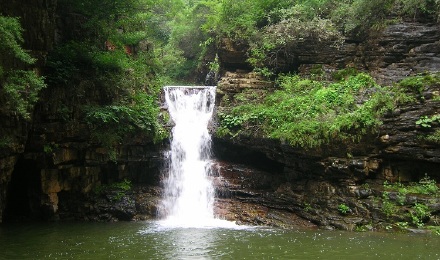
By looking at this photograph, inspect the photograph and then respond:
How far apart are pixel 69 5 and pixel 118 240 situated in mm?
10625

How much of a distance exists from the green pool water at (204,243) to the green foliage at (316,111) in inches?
157

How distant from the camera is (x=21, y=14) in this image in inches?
493

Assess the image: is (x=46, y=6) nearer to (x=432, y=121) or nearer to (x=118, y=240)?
(x=118, y=240)

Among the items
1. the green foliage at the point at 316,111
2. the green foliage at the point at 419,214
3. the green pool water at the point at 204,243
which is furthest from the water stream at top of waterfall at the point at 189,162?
the green foliage at the point at 419,214

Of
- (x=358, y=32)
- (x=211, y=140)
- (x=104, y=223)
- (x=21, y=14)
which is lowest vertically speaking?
(x=104, y=223)

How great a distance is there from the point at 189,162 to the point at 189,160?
0.13 m

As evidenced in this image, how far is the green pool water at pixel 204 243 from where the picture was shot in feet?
30.8

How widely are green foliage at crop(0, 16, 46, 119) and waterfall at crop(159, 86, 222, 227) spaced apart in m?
7.13

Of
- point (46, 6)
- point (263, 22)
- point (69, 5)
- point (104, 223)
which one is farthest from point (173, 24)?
point (104, 223)

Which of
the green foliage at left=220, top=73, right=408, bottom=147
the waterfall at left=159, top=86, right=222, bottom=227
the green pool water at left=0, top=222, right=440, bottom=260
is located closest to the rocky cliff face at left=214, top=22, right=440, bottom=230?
the green foliage at left=220, top=73, right=408, bottom=147

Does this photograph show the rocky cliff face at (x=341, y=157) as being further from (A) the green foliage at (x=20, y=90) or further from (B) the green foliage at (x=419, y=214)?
(A) the green foliage at (x=20, y=90)

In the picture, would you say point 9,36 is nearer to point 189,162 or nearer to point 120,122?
point 120,122

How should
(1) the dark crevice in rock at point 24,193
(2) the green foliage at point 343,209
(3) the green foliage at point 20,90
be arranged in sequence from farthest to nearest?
1. (1) the dark crevice in rock at point 24,193
2. (2) the green foliage at point 343,209
3. (3) the green foliage at point 20,90

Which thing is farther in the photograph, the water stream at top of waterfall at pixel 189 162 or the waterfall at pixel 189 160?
the waterfall at pixel 189 160
